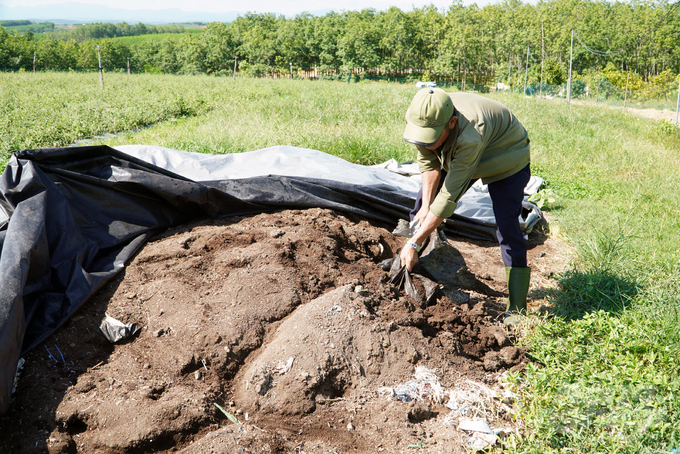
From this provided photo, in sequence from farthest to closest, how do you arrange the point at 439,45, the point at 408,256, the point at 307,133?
the point at 439,45
the point at 307,133
the point at 408,256

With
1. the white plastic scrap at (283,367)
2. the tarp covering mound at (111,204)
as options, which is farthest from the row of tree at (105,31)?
the white plastic scrap at (283,367)

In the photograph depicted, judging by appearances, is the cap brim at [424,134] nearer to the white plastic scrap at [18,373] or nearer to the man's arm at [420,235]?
the man's arm at [420,235]

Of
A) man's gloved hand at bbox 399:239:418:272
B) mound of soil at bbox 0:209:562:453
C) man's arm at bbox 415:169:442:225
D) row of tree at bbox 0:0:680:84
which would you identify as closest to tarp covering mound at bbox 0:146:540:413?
mound of soil at bbox 0:209:562:453

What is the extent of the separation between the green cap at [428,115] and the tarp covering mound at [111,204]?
153cm

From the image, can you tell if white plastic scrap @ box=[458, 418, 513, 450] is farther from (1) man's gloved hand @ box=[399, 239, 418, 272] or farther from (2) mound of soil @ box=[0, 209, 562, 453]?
(1) man's gloved hand @ box=[399, 239, 418, 272]

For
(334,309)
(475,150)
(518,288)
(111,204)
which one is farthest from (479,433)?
(111,204)

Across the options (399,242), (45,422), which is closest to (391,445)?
(45,422)

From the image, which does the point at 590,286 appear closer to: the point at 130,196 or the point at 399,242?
the point at 399,242

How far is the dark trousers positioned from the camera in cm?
273

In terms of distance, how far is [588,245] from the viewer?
366 cm

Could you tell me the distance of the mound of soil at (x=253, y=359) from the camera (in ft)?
6.05

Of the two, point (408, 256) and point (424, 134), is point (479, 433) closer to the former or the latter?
point (408, 256)

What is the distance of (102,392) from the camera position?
6.44 ft

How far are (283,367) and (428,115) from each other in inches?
56.2
